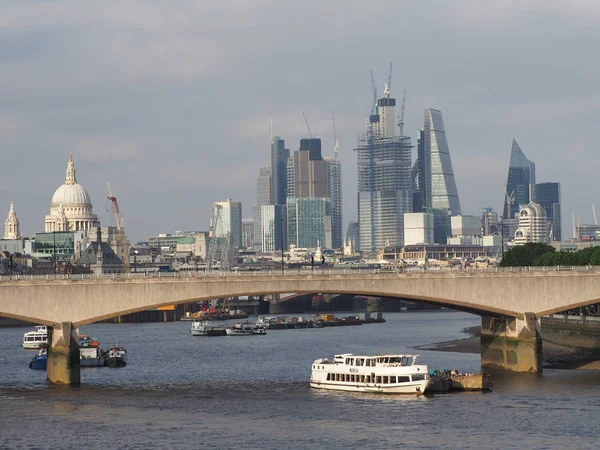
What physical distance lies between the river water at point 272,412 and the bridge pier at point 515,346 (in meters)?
1.98

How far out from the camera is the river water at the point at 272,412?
83438 mm

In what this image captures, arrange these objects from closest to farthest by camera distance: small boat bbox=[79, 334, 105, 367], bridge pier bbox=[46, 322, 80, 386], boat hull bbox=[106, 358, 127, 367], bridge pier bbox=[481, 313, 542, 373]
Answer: bridge pier bbox=[46, 322, 80, 386]
bridge pier bbox=[481, 313, 542, 373]
boat hull bbox=[106, 358, 127, 367]
small boat bbox=[79, 334, 105, 367]

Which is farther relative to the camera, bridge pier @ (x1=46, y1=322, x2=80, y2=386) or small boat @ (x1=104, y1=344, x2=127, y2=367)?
small boat @ (x1=104, y1=344, x2=127, y2=367)

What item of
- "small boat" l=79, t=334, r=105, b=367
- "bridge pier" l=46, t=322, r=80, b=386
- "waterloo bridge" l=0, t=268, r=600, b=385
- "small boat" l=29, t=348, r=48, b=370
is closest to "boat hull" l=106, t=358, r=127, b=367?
"small boat" l=79, t=334, r=105, b=367

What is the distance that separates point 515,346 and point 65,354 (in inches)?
1560

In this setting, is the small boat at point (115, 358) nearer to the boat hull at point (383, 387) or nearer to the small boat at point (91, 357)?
the small boat at point (91, 357)

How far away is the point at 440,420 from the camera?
90.4 meters

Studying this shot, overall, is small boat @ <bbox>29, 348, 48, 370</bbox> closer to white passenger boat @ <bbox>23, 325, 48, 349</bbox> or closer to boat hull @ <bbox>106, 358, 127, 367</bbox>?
boat hull @ <bbox>106, 358, 127, 367</bbox>

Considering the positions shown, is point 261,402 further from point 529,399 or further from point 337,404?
point 529,399

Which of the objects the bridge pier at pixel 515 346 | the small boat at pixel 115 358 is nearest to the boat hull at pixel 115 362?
the small boat at pixel 115 358

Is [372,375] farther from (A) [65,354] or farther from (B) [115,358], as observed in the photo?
(B) [115,358]

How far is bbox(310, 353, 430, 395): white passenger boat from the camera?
105125 millimetres

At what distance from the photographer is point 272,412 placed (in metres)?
95.1

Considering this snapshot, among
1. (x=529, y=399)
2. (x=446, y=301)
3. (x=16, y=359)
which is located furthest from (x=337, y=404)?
(x=16, y=359)
